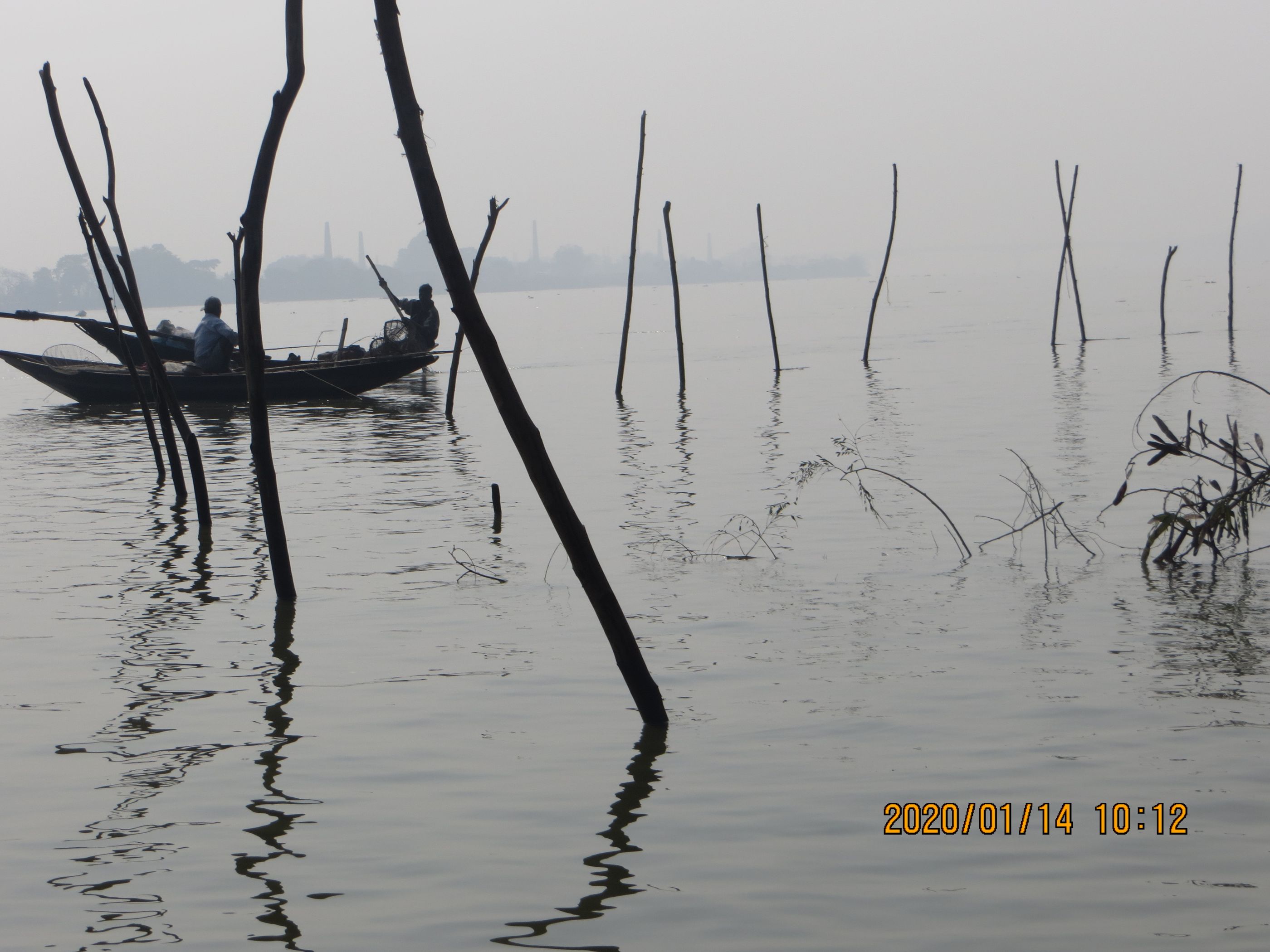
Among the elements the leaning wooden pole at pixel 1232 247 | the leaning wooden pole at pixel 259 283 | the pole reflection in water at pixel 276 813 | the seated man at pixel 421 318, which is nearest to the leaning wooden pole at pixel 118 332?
the leaning wooden pole at pixel 259 283

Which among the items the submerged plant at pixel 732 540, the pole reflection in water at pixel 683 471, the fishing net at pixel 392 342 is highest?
the fishing net at pixel 392 342

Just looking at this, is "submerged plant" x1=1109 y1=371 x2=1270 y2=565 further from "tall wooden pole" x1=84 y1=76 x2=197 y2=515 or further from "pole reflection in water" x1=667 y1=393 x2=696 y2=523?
"tall wooden pole" x1=84 y1=76 x2=197 y2=515

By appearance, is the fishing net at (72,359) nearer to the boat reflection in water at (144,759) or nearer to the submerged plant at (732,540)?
the boat reflection in water at (144,759)

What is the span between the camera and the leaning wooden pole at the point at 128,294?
9.20 m

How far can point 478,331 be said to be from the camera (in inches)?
184

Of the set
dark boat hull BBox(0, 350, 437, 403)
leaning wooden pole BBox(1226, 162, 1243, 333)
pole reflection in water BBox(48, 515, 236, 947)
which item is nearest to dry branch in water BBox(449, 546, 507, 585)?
pole reflection in water BBox(48, 515, 236, 947)

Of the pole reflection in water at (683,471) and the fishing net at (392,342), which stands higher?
the fishing net at (392,342)

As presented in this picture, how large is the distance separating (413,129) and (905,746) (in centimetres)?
295

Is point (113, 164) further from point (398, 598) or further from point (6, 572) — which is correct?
point (398, 598)

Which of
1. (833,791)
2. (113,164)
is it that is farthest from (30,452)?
(833,791)

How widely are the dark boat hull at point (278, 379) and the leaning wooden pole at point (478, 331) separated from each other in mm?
17705

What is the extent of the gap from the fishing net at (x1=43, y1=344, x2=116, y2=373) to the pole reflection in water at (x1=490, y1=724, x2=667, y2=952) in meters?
19.7

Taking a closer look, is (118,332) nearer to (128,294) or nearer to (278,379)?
(128,294)

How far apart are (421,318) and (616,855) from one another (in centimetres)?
2133
